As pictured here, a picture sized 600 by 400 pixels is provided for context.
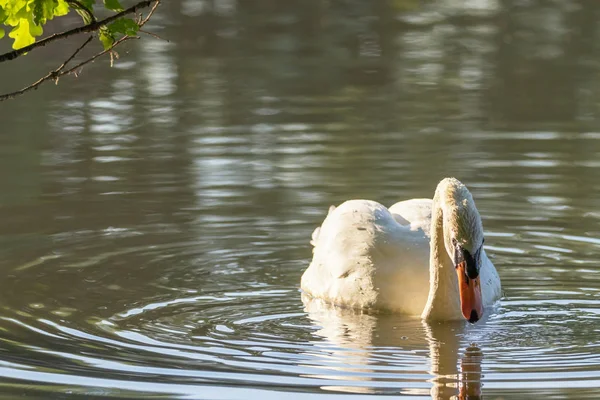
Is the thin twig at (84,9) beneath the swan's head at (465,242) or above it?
above

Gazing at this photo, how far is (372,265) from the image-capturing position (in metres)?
10.3

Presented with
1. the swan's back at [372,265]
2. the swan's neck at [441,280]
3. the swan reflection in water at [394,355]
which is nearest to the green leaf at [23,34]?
the swan reflection in water at [394,355]

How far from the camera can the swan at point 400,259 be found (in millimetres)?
9359

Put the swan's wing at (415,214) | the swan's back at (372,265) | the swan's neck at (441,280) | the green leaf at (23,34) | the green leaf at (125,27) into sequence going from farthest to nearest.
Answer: the swan's wing at (415,214) → the swan's back at (372,265) → the swan's neck at (441,280) → the green leaf at (23,34) → the green leaf at (125,27)

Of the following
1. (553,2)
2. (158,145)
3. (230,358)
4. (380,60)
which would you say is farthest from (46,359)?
(553,2)

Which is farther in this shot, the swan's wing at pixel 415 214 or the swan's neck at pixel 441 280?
the swan's wing at pixel 415 214

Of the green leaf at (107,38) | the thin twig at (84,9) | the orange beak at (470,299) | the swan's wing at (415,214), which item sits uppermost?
the thin twig at (84,9)

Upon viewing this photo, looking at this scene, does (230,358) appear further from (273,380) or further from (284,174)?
(284,174)

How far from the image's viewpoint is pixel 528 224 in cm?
1241

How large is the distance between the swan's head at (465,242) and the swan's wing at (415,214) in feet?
4.71

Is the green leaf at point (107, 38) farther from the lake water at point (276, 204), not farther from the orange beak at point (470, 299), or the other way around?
the orange beak at point (470, 299)

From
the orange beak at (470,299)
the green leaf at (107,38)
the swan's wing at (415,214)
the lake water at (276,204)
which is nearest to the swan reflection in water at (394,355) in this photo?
the lake water at (276,204)

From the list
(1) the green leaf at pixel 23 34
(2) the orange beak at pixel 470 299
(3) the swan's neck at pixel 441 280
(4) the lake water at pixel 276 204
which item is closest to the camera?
(1) the green leaf at pixel 23 34

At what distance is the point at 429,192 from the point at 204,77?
992 centimetres
